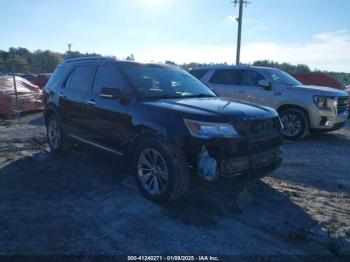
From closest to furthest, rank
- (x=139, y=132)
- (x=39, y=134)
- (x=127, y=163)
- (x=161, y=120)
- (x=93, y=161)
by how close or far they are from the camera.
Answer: (x=161, y=120), (x=139, y=132), (x=127, y=163), (x=93, y=161), (x=39, y=134)

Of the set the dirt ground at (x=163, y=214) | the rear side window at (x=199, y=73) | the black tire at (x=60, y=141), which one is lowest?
the dirt ground at (x=163, y=214)

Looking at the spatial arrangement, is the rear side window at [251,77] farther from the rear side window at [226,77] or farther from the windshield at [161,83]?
the windshield at [161,83]

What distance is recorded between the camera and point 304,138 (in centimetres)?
891

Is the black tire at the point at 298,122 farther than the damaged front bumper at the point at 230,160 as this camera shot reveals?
Yes

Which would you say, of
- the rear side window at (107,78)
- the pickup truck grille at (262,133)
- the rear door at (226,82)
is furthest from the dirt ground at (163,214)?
the rear door at (226,82)

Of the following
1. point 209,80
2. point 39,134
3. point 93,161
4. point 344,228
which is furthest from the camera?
point 209,80

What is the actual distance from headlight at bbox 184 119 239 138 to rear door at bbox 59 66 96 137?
2.34 metres

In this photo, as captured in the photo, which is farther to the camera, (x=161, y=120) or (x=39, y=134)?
(x=39, y=134)

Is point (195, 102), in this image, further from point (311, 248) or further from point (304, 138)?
point (304, 138)

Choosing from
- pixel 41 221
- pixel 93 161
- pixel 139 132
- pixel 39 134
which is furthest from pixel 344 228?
pixel 39 134

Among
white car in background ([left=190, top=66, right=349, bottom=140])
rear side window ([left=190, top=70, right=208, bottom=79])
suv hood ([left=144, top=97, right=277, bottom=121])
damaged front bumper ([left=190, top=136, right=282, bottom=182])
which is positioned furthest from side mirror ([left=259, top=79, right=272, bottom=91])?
damaged front bumper ([left=190, top=136, right=282, bottom=182])

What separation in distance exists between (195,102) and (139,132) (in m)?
0.88

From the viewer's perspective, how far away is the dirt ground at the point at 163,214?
330 cm

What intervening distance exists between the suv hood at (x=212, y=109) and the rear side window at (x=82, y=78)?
163 cm
